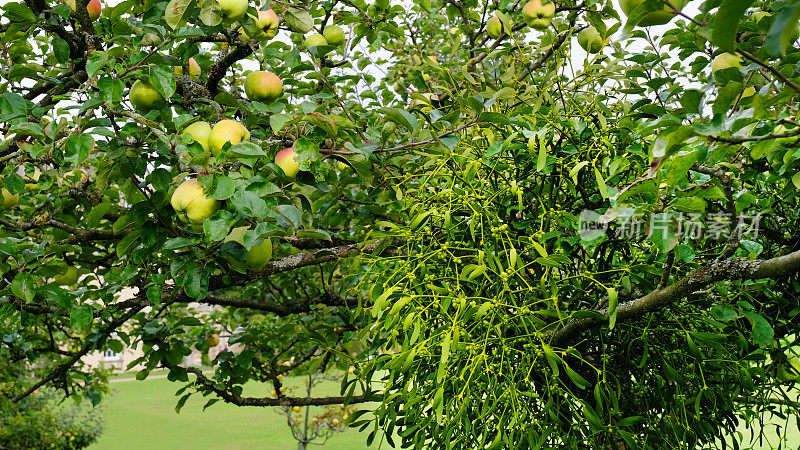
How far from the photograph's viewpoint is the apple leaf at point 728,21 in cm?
40

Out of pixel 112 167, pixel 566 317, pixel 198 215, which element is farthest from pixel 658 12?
pixel 112 167

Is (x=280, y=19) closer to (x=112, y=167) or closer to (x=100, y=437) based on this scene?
(x=112, y=167)

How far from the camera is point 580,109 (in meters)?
1.04

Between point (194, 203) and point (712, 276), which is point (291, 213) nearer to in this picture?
point (194, 203)

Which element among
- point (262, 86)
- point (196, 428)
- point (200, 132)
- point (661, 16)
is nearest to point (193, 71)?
point (262, 86)

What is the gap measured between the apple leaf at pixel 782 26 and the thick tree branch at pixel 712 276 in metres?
0.44

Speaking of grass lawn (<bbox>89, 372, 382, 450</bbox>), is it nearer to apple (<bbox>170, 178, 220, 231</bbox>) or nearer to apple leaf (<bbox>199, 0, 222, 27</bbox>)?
apple (<bbox>170, 178, 220, 231</bbox>)

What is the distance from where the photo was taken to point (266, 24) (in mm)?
1302

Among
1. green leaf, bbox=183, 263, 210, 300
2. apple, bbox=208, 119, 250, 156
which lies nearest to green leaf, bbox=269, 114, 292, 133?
apple, bbox=208, 119, 250, 156

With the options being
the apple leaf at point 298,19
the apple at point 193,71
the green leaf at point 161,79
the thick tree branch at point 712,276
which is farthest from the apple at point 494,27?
the thick tree branch at point 712,276

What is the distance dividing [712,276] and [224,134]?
848 mm

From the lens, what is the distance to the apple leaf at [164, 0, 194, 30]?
1.05 metres

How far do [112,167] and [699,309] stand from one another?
46.8 inches

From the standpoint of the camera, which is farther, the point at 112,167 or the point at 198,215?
the point at 112,167
